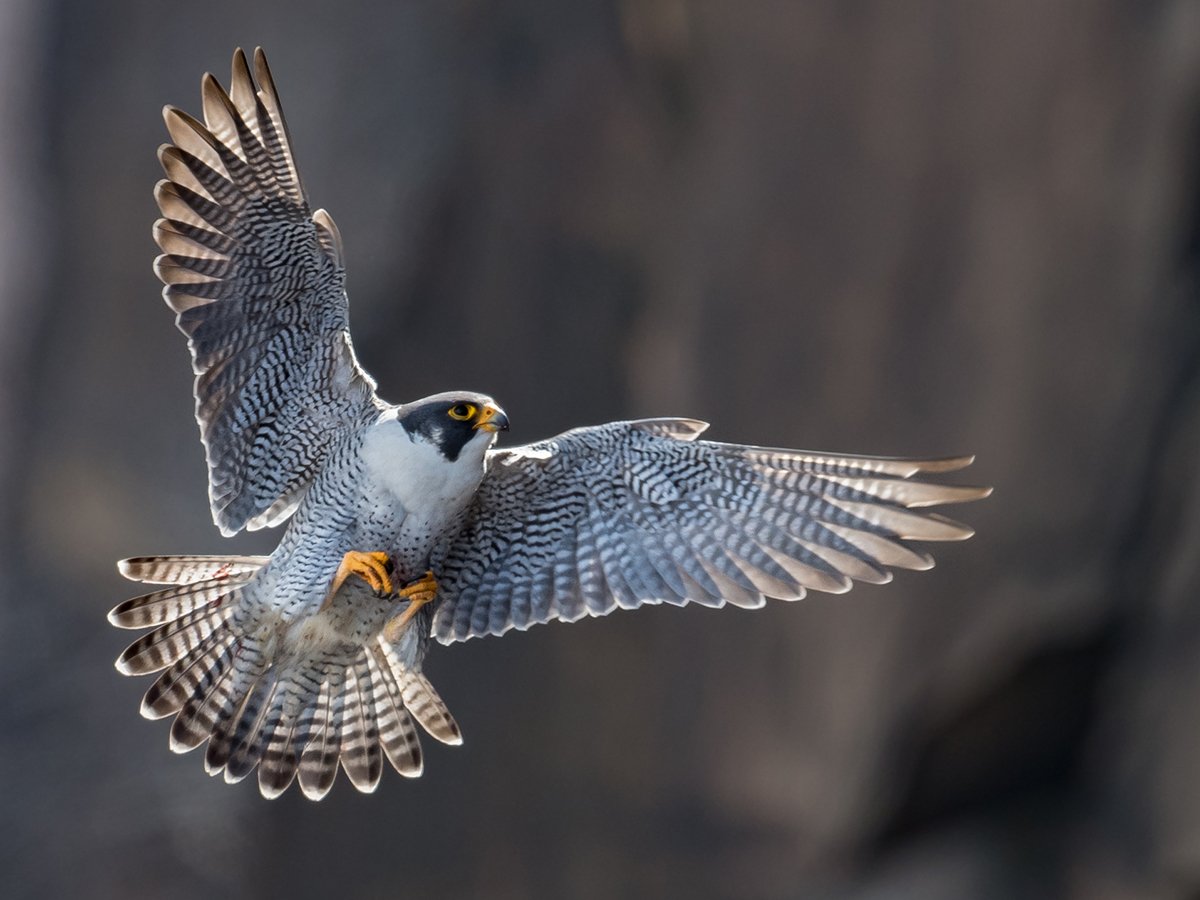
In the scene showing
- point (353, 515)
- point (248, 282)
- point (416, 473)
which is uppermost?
point (248, 282)

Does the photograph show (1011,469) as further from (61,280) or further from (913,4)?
(61,280)

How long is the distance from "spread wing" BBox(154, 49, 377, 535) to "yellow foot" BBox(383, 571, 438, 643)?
0.49m

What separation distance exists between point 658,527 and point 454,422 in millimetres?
753

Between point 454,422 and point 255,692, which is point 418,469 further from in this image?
point 255,692

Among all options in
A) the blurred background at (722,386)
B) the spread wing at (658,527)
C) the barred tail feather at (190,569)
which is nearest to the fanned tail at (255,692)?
the barred tail feather at (190,569)

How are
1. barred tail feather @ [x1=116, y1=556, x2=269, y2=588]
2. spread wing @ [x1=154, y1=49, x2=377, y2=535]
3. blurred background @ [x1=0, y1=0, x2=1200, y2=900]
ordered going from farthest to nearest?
1. blurred background @ [x1=0, y1=0, x2=1200, y2=900]
2. barred tail feather @ [x1=116, y1=556, x2=269, y2=588]
3. spread wing @ [x1=154, y1=49, x2=377, y2=535]

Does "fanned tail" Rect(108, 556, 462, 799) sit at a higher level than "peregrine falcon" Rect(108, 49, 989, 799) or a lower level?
lower

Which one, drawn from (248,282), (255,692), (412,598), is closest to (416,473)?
(412,598)

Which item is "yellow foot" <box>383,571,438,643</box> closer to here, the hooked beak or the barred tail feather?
the barred tail feather

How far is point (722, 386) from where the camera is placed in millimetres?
8133

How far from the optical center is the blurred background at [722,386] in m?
7.71

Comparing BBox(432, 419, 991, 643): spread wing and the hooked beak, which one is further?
BBox(432, 419, 991, 643): spread wing

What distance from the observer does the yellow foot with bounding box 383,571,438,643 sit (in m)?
4.30

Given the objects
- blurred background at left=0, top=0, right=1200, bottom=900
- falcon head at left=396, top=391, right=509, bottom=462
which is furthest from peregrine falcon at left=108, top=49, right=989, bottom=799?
blurred background at left=0, top=0, right=1200, bottom=900
